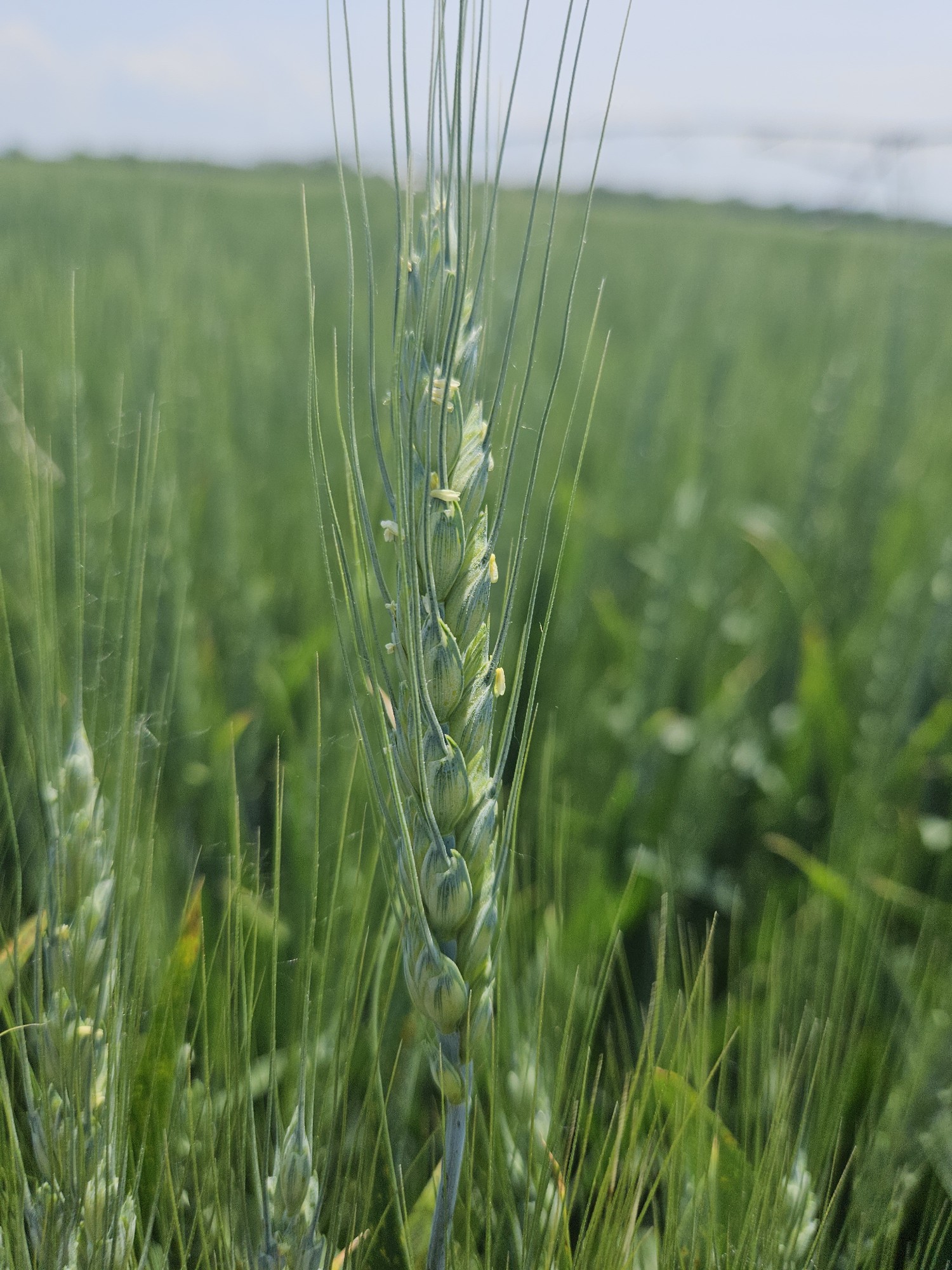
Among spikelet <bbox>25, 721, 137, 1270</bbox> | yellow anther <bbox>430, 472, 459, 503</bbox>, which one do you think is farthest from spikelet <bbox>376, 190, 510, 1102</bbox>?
spikelet <bbox>25, 721, 137, 1270</bbox>

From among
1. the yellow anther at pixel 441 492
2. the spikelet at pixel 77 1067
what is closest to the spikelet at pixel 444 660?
the yellow anther at pixel 441 492

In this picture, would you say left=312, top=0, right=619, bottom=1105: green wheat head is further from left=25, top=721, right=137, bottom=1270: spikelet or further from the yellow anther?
left=25, top=721, right=137, bottom=1270: spikelet

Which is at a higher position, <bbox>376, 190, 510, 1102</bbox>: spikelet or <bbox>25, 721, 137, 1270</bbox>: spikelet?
<bbox>376, 190, 510, 1102</bbox>: spikelet

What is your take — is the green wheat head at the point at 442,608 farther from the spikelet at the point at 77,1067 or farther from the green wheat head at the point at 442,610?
the spikelet at the point at 77,1067

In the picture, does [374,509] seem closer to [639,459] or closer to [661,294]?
[639,459]

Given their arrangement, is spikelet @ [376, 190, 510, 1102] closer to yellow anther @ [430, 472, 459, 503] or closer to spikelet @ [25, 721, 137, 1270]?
yellow anther @ [430, 472, 459, 503]

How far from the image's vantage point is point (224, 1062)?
31cm

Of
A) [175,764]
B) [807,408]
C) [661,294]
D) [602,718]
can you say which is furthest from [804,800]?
[661,294]

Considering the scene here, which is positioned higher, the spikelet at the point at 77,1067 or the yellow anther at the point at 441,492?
the yellow anther at the point at 441,492

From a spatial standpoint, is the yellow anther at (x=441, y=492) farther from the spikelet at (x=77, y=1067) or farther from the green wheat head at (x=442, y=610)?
the spikelet at (x=77, y=1067)

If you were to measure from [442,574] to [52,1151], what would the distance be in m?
0.25

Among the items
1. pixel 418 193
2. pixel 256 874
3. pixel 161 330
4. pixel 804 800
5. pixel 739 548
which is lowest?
pixel 804 800

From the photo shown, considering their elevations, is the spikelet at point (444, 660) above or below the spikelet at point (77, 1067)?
above

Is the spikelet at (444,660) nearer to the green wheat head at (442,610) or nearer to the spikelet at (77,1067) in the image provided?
the green wheat head at (442,610)
